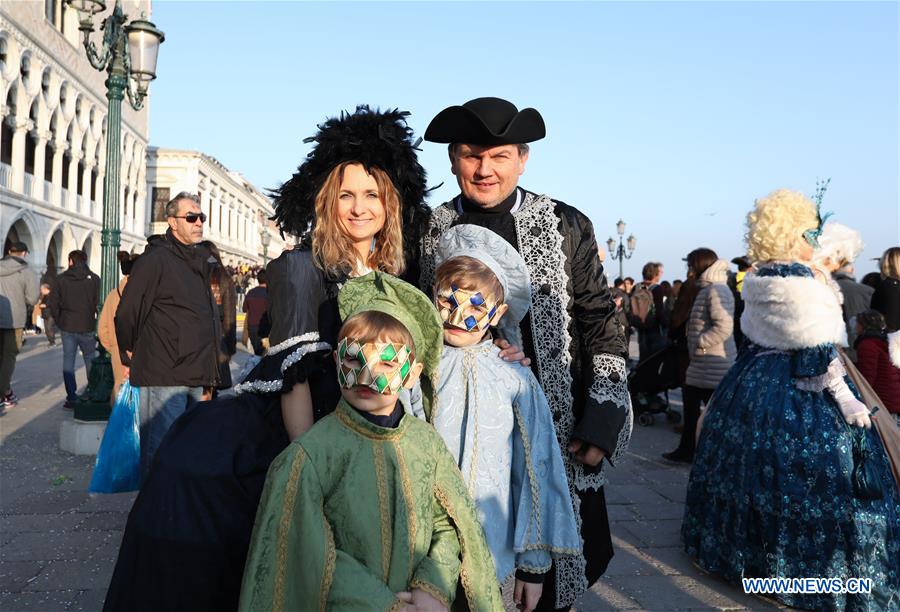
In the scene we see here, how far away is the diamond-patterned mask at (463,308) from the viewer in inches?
82.7

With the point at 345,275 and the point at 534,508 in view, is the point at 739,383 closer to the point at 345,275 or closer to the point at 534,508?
the point at 534,508

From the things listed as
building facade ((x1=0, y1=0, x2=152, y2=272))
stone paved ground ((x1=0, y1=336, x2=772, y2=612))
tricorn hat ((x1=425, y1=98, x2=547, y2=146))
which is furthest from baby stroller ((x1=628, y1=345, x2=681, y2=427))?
building facade ((x1=0, y1=0, x2=152, y2=272))

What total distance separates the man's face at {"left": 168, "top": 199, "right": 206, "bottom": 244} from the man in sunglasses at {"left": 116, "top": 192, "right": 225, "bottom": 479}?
5.1 inches

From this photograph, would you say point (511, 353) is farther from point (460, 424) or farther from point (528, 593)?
point (528, 593)

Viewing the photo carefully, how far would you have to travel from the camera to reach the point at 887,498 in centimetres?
342

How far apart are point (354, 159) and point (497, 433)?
3.51 ft

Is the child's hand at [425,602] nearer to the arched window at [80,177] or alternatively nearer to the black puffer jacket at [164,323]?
the black puffer jacket at [164,323]

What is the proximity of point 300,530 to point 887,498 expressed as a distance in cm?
322

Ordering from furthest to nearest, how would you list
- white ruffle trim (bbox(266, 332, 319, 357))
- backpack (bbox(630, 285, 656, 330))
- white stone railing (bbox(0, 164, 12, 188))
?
white stone railing (bbox(0, 164, 12, 188))
backpack (bbox(630, 285, 656, 330))
white ruffle trim (bbox(266, 332, 319, 357))

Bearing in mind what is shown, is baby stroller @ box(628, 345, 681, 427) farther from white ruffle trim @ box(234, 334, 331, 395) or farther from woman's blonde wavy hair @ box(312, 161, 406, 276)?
white ruffle trim @ box(234, 334, 331, 395)

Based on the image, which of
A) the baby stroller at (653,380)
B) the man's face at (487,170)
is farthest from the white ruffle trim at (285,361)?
the baby stroller at (653,380)

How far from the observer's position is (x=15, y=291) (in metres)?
8.10

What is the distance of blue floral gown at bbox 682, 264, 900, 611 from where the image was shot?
133 inches

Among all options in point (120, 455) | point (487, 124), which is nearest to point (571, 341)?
point (487, 124)
